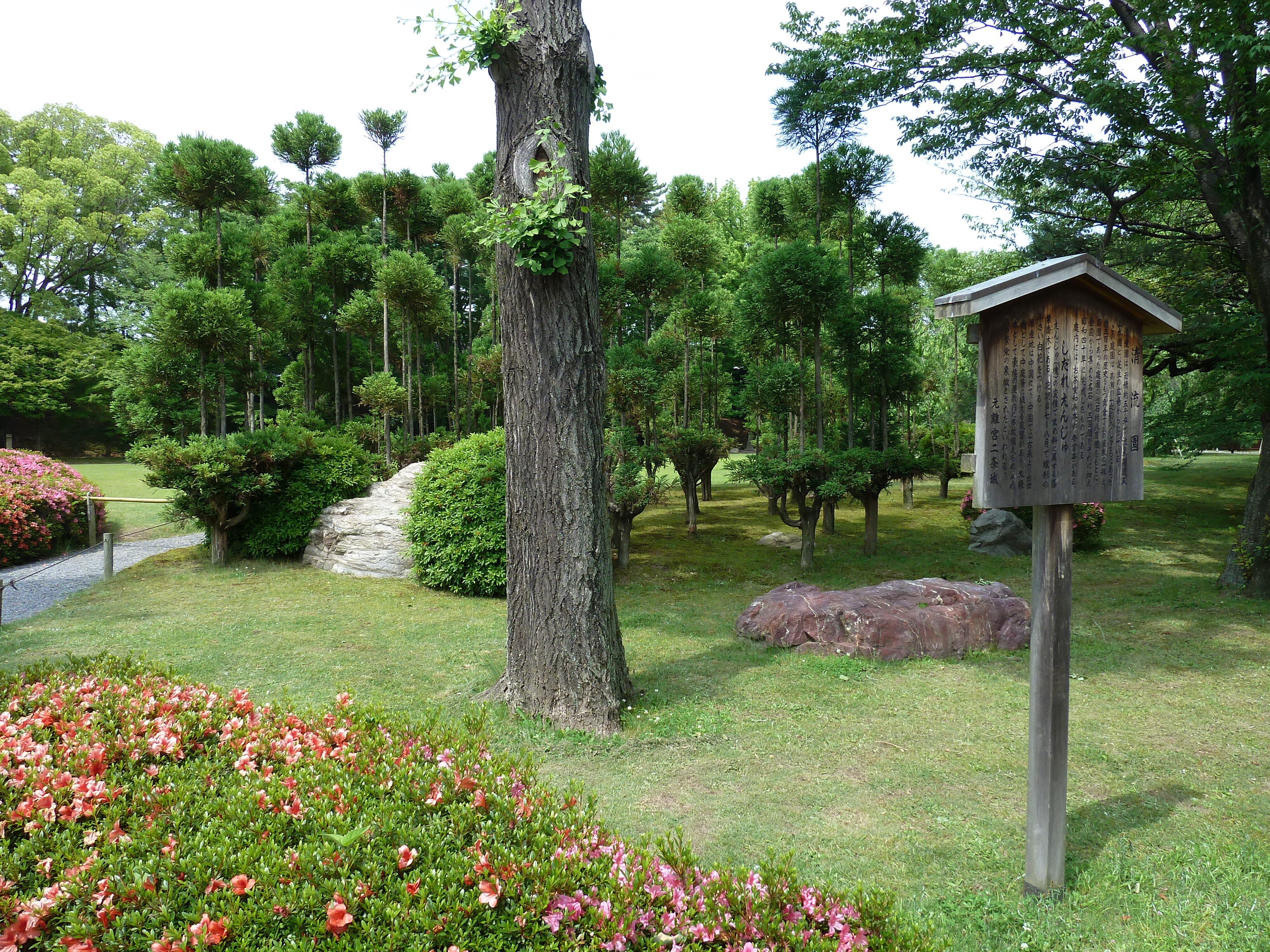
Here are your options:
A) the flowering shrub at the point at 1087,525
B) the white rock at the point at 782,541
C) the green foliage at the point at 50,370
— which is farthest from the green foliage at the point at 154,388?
the flowering shrub at the point at 1087,525

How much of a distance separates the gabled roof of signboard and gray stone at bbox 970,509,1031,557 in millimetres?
10746

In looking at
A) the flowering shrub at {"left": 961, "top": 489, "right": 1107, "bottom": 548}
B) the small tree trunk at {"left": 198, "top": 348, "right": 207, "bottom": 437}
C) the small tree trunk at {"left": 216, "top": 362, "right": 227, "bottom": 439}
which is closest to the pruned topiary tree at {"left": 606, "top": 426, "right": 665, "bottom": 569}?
the flowering shrub at {"left": 961, "top": 489, "right": 1107, "bottom": 548}

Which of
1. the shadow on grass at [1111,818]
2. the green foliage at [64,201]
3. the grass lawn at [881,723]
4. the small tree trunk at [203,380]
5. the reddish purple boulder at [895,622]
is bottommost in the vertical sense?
the shadow on grass at [1111,818]

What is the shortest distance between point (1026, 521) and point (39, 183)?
3804cm

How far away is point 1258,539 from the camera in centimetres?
964

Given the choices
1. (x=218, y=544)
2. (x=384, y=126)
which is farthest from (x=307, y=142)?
(x=218, y=544)

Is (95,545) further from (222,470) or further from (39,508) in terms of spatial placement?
(222,470)

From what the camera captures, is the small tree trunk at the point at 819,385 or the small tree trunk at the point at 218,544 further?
the small tree trunk at the point at 819,385

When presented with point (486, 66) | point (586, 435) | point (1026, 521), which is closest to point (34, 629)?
point (586, 435)

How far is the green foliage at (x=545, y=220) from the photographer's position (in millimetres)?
5215

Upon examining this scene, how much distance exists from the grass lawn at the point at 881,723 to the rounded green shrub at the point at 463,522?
365 millimetres

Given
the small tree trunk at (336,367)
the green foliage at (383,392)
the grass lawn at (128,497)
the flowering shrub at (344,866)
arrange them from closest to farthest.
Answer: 1. the flowering shrub at (344,866)
2. the green foliage at (383,392)
3. the grass lawn at (128,497)
4. the small tree trunk at (336,367)

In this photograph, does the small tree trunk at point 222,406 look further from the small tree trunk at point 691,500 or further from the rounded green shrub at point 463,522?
the small tree trunk at point 691,500

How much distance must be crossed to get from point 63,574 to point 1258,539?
1728 cm
